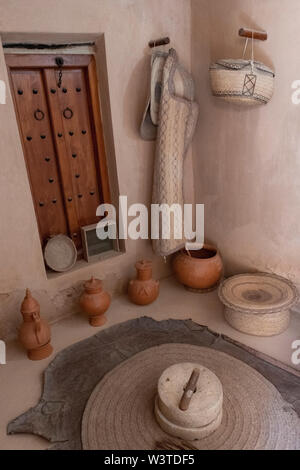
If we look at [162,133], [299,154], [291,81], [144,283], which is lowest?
[144,283]

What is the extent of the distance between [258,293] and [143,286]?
87 centimetres

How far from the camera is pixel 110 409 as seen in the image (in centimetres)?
183

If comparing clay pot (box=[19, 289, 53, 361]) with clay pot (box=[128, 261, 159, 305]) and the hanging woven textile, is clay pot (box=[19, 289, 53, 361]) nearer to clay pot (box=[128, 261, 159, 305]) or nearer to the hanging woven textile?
clay pot (box=[128, 261, 159, 305])

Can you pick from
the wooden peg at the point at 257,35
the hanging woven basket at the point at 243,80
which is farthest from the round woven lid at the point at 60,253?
the wooden peg at the point at 257,35

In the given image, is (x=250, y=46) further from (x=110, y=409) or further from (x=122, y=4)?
(x=110, y=409)

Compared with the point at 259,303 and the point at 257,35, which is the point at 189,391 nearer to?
the point at 259,303

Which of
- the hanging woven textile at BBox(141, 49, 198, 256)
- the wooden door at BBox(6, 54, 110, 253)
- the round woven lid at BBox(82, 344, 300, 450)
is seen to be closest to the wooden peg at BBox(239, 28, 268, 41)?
the hanging woven textile at BBox(141, 49, 198, 256)

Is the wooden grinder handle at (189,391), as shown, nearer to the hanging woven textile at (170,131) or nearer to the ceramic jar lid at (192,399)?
the ceramic jar lid at (192,399)

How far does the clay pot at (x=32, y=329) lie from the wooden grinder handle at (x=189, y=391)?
3.41 feet

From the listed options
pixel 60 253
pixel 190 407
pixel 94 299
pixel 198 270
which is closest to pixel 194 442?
pixel 190 407

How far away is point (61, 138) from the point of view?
2490 millimetres

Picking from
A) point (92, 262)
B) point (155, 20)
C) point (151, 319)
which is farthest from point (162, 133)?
point (151, 319)

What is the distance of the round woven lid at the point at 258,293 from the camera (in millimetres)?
2282
